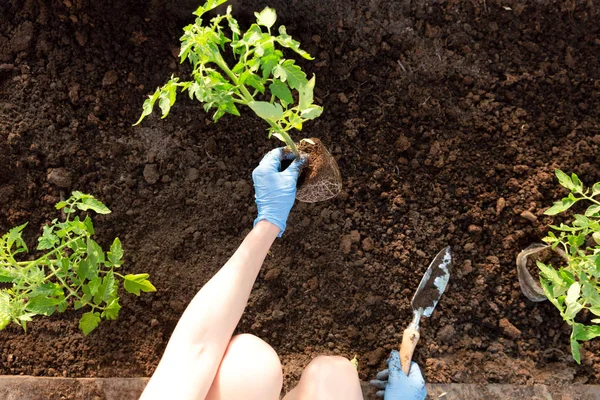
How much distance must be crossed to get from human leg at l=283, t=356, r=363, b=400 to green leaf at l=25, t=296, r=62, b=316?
0.92 metres

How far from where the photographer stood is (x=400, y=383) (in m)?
1.84

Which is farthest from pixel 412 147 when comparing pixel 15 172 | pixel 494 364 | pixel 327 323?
pixel 15 172

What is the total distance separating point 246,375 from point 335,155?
3.30ft

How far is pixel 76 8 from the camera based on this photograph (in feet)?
6.71

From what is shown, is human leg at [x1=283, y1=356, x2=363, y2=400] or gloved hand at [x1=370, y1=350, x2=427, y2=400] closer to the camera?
human leg at [x1=283, y1=356, x2=363, y2=400]

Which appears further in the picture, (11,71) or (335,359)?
(11,71)

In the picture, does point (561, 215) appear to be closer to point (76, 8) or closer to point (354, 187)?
point (354, 187)

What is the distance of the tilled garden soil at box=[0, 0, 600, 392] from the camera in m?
2.00

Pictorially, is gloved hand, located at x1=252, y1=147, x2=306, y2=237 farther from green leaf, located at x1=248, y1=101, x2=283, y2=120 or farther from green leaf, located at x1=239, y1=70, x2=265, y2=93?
green leaf, located at x1=248, y1=101, x2=283, y2=120

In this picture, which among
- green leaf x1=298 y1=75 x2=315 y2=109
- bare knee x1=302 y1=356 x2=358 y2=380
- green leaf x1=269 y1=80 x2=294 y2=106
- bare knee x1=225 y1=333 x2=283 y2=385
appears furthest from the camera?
bare knee x1=302 y1=356 x2=358 y2=380

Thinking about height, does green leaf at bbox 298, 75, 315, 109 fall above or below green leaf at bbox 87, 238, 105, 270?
above

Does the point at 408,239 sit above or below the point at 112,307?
below

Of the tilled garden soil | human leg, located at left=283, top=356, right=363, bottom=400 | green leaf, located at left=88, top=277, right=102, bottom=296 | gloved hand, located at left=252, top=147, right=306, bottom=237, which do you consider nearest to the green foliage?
the tilled garden soil

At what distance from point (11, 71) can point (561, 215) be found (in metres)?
2.54
